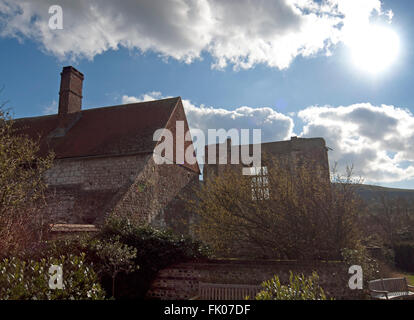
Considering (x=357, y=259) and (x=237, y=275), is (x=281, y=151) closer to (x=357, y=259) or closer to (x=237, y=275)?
(x=357, y=259)

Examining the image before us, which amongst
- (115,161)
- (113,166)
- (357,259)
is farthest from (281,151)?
(357,259)

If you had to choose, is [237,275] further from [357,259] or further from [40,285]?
[40,285]

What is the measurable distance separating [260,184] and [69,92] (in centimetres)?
1379

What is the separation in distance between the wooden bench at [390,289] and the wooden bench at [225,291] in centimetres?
277

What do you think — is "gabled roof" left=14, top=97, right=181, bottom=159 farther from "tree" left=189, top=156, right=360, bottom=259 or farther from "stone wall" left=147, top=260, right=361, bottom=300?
"stone wall" left=147, top=260, right=361, bottom=300

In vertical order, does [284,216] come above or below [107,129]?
below

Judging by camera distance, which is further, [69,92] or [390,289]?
[69,92]

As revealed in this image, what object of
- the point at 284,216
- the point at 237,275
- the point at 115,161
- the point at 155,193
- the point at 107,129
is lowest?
the point at 237,275

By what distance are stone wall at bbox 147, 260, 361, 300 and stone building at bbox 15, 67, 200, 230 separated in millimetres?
3354

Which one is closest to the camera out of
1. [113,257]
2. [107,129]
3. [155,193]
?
[113,257]

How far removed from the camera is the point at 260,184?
10352 millimetres

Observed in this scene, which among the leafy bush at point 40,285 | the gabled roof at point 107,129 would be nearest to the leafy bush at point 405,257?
the gabled roof at point 107,129

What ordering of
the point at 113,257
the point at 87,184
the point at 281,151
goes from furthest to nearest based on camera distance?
the point at 281,151, the point at 87,184, the point at 113,257
